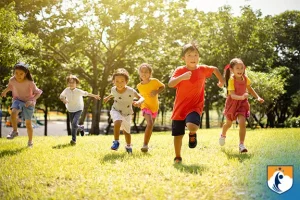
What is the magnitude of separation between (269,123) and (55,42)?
70.9 feet

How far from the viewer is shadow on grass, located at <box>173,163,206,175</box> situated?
417cm

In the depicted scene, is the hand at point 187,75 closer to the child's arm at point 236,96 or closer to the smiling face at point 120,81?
the child's arm at point 236,96

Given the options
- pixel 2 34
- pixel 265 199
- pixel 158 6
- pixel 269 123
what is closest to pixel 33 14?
pixel 158 6

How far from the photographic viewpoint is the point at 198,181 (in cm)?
368

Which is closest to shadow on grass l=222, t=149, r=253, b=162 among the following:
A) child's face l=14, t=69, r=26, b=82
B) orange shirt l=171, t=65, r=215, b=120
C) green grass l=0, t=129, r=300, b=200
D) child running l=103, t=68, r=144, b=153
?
green grass l=0, t=129, r=300, b=200

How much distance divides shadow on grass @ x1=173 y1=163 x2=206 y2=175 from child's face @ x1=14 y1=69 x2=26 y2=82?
392 cm

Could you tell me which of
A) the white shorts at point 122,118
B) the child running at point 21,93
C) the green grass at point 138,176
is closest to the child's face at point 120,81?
the white shorts at point 122,118

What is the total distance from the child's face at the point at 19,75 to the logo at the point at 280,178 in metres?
5.18

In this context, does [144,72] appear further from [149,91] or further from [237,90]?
[237,90]

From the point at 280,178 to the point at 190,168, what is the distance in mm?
1188

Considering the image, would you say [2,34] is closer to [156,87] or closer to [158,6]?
[156,87]

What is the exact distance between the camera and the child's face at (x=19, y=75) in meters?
6.69

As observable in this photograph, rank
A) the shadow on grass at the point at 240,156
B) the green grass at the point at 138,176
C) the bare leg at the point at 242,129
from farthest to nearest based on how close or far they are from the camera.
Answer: the bare leg at the point at 242,129, the shadow on grass at the point at 240,156, the green grass at the point at 138,176

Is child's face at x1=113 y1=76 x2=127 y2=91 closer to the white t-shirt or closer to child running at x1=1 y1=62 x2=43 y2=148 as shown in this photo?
the white t-shirt
